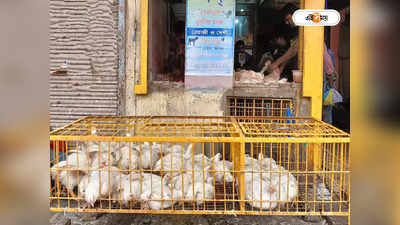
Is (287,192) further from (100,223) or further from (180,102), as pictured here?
(180,102)

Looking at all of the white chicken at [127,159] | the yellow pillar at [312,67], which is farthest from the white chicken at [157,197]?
the yellow pillar at [312,67]

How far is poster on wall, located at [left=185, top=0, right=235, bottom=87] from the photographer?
179 inches

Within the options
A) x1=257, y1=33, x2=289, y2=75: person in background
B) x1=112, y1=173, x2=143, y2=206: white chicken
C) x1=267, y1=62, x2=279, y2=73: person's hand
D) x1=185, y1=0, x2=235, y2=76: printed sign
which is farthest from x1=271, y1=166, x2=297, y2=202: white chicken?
x1=257, y1=33, x2=289, y2=75: person in background

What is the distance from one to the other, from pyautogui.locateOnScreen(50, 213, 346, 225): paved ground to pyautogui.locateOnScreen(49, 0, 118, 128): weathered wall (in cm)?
179

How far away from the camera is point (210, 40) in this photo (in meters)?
4.58

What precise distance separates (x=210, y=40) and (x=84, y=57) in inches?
82.1

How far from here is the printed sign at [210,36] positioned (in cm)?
455

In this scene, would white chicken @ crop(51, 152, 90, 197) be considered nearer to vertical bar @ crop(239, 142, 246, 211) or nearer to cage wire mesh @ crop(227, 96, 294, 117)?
vertical bar @ crop(239, 142, 246, 211)

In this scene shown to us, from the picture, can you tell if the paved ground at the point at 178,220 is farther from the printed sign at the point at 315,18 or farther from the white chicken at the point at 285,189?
the printed sign at the point at 315,18

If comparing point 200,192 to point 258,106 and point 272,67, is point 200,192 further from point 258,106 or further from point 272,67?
point 272,67

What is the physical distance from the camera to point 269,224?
341 centimetres

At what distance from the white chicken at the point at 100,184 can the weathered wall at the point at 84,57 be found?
6.62 ft

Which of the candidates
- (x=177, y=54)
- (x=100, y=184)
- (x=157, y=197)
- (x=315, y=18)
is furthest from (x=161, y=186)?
(x=177, y=54)
